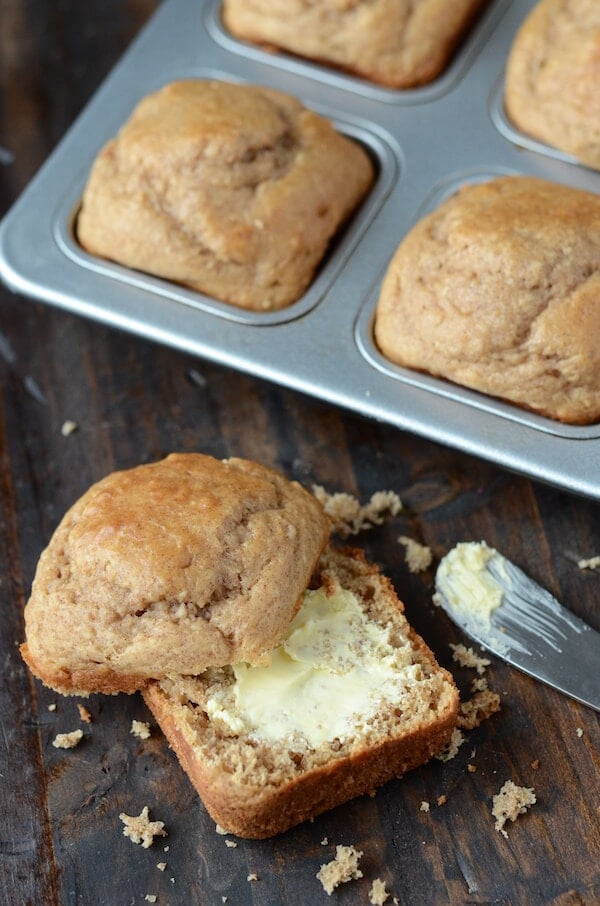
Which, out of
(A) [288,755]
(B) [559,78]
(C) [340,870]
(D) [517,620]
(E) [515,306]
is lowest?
(C) [340,870]

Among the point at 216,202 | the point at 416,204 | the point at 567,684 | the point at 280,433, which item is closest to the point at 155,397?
the point at 280,433

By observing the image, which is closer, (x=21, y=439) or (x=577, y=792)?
(x=577, y=792)

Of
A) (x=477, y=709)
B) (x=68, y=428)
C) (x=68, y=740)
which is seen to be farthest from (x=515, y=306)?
(x=68, y=740)

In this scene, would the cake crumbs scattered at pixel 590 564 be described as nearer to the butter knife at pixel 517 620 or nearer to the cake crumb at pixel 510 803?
the butter knife at pixel 517 620

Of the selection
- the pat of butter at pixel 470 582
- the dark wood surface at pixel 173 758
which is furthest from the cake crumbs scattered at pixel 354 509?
the pat of butter at pixel 470 582

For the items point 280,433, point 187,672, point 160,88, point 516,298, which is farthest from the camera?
point 160,88

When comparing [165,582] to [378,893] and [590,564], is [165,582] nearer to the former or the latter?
[378,893]

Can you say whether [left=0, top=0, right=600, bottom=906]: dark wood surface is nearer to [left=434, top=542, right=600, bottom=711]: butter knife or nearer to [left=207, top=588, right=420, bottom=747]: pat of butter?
[left=434, top=542, right=600, bottom=711]: butter knife

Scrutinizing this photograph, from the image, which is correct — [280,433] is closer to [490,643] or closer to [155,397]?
[155,397]
